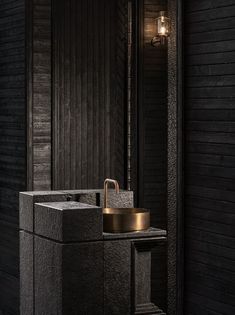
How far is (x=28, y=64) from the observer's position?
24.7 ft

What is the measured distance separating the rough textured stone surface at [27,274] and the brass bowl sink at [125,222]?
598 mm

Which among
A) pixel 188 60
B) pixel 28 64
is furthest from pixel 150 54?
pixel 188 60

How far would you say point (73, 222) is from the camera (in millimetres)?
5117

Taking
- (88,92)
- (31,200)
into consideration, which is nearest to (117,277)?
(31,200)

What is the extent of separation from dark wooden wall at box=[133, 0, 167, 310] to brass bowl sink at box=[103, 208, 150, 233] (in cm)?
221

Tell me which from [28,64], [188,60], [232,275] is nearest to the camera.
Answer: [232,275]

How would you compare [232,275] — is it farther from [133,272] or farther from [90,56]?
[90,56]

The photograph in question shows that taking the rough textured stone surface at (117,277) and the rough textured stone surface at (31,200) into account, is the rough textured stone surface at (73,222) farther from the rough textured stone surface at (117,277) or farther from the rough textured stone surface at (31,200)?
the rough textured stone surface at (31,200)

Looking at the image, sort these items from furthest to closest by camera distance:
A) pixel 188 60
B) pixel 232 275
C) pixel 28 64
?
pixel 28 64 < pixel 188 60 < pixel 232 275

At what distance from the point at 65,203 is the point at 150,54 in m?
2.67

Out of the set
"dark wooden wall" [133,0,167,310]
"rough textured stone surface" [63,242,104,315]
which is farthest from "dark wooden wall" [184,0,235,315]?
"dark wooden wall" [133,0,167,310]

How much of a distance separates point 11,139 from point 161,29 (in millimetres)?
1784

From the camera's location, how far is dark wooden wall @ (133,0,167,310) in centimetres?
769

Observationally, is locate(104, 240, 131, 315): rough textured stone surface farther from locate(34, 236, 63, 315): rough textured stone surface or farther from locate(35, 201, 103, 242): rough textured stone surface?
locate(34, 236, 63, 315): rough textured stone surface
